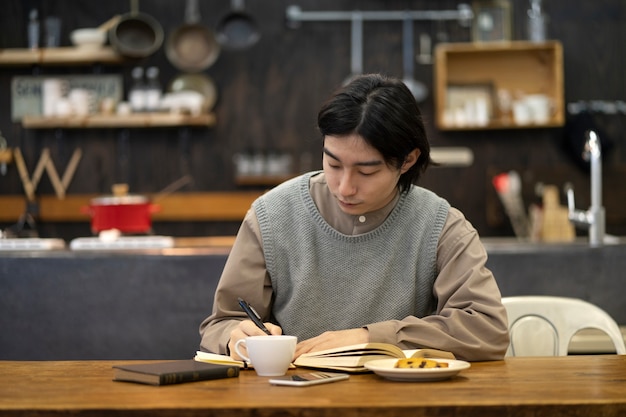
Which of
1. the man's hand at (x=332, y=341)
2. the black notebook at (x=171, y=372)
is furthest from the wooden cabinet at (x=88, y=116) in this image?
the black notebook at (x=171, y=372)

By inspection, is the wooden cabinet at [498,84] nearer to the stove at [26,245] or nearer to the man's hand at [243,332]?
the stove at [26,245]

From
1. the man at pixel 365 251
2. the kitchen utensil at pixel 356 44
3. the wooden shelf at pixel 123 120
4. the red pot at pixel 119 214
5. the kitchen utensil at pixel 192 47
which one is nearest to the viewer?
the man at pixel 365 251

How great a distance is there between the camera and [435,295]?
7.08 feet

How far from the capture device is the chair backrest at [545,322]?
8.05 ft

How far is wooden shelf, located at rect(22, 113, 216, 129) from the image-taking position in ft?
18.3

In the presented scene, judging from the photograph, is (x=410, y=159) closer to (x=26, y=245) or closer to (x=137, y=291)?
(x=137, y=291)

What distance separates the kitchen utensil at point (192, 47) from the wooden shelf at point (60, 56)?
33cm

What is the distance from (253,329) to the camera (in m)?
1.91

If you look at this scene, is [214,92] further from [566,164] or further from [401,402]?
[401,402]

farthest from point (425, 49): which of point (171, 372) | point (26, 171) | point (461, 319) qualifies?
point (171, 372)

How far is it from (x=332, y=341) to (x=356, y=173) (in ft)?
1.23

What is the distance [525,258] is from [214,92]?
9.50 feet

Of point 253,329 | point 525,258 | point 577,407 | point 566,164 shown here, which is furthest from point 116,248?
point 566,164

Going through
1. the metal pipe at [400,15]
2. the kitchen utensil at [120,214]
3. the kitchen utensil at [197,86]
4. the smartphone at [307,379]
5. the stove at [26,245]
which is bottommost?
the stove at [26,245]
